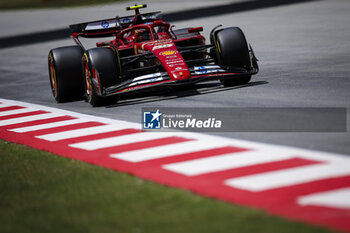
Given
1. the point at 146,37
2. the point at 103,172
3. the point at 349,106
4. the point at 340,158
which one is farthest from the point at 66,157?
the point at 146,37

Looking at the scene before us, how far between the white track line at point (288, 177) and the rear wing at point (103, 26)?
723 cm

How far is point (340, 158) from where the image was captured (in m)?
6.33

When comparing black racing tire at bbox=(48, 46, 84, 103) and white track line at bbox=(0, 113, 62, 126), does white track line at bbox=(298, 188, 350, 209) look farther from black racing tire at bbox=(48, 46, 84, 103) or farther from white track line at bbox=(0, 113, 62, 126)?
black racing tire at bbox=(48, 46, 84, 103)

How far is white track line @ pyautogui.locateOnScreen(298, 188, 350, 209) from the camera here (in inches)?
202

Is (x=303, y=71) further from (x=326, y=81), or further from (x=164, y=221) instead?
(x=164, y=221)

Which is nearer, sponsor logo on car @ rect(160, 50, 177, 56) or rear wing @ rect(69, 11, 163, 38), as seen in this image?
sponsor logo on car @ rect(160, 50, 177, 56)

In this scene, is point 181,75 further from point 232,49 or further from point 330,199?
point 330,199

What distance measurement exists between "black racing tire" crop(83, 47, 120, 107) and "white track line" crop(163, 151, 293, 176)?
12.9ft

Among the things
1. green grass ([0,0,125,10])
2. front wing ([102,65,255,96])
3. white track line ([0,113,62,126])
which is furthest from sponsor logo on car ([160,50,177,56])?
green grass ([0,0,125,10])

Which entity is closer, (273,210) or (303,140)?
Answer: (273,210)

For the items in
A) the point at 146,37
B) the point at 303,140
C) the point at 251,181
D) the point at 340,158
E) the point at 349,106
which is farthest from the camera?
the point at 146,37

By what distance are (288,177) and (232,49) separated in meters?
5.34

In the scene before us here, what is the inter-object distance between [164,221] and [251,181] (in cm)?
107

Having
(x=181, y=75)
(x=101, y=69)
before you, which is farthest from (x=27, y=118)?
(x=181, y=75)
